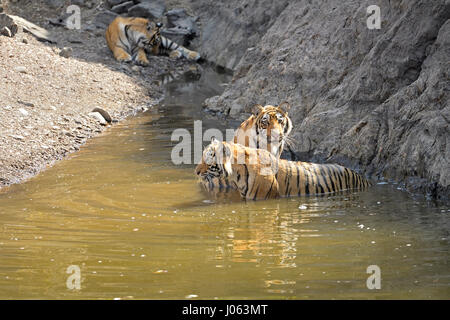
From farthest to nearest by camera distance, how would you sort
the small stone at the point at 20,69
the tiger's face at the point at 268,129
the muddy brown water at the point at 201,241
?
the small stone at the point at 20,69
the tiger's face at the point at 268,129
the muddy brown water at the point at 201,241

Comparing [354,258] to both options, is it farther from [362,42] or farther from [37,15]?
[37,15]

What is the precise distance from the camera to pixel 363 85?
8445 mm

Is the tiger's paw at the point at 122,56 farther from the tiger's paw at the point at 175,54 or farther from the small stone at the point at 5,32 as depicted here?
the small stone at the point at 5,32

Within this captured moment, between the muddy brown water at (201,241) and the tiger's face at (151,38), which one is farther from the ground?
the tiger's face at (151,38)

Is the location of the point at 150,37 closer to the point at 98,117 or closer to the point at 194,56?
→ the point at 194,56

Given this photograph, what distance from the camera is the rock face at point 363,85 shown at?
6.99 meters

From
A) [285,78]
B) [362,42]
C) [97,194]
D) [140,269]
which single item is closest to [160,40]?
[285,78]

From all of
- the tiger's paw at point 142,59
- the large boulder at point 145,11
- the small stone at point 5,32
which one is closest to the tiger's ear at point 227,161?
the small stone at point 5,32

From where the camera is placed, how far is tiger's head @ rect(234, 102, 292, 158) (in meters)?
7.39

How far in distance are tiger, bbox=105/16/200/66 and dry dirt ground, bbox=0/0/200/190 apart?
0.81 feet

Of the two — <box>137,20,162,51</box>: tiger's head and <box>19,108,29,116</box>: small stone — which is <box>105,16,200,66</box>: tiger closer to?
<box>137,20,162,51</box>: tiger's head

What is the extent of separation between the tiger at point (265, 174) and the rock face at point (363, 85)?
27.5 inches

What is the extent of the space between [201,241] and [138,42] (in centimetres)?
1233
